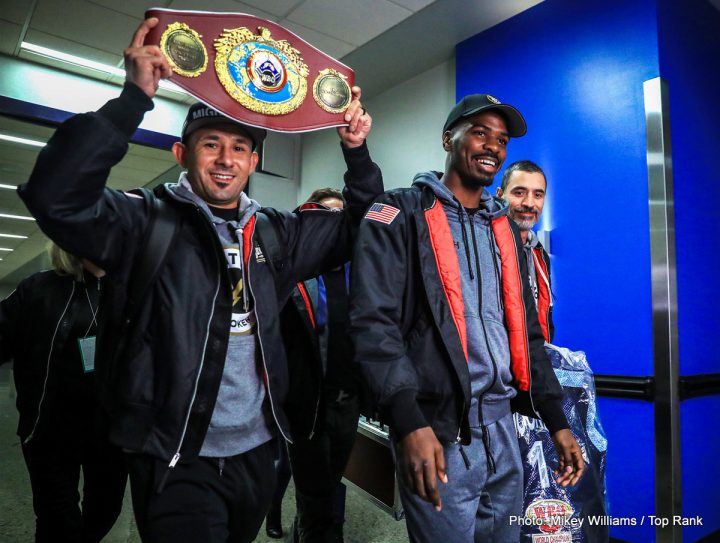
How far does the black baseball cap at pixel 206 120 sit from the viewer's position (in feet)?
4.13

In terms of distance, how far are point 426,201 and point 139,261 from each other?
2.32 feet

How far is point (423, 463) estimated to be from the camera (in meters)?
0.98

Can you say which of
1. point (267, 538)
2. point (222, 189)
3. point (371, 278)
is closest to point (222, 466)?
point (371, 278)

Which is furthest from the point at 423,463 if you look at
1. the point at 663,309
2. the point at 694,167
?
the point at 694,167

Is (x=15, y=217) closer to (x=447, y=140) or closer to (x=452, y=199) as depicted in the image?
(x=447, y=140)

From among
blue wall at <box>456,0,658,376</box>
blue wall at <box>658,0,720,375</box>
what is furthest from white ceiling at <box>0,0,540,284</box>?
blue wall at <box>658,0,720,375</box>

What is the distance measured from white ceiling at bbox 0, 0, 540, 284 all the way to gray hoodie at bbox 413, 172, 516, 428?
2387 mm

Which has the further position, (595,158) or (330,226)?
(595,158)

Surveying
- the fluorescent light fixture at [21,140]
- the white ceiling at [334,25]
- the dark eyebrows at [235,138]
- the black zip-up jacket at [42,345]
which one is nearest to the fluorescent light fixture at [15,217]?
the fluorescent light fixture at [21,140]

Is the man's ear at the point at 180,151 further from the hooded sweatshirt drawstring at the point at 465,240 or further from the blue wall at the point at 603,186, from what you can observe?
the blue wall at the point at 603,186

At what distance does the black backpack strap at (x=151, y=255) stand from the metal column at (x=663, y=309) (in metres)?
2.31

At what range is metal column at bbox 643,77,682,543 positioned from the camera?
7.80 feet

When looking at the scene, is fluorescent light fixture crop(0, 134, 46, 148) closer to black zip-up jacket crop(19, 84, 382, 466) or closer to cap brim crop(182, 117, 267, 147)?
cap brim crop(182, 117, 267, 147)

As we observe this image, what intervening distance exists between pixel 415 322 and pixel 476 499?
440mm
